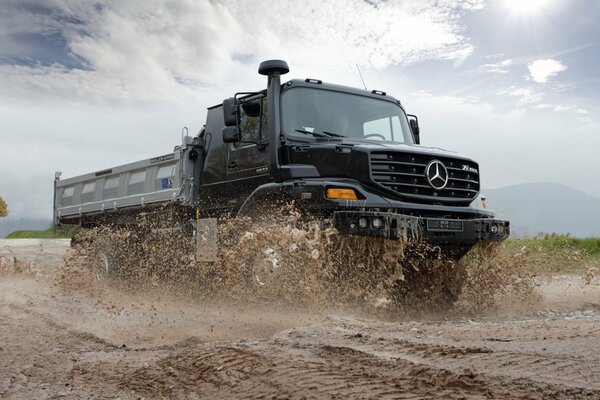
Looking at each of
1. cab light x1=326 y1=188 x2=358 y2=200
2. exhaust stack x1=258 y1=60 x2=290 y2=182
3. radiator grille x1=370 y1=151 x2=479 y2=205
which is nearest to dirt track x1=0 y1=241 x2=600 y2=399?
cab light x1=326 y1=188 x2=358 y2=200

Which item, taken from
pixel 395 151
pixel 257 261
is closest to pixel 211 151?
pixel 257 261

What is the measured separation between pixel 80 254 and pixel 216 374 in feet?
27.7

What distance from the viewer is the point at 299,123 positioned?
7.92 m

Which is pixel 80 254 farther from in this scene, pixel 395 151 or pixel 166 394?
pixel 166 394

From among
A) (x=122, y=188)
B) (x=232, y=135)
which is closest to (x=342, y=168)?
(x=232, y=135)

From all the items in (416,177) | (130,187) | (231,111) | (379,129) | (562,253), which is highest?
(231,111)

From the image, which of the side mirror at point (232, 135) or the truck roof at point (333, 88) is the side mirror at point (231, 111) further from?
the truck roof at point (333, 88)

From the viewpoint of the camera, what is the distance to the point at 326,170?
753cm

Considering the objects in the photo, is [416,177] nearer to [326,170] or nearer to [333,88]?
[326,170]

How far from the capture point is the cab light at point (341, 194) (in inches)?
281

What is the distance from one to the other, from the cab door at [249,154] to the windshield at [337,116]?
1.29 feet

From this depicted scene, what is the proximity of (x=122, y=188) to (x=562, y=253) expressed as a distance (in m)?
11.2

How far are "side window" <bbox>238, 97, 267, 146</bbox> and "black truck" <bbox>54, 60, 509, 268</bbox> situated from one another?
1 cm

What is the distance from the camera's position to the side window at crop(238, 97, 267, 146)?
809cm
